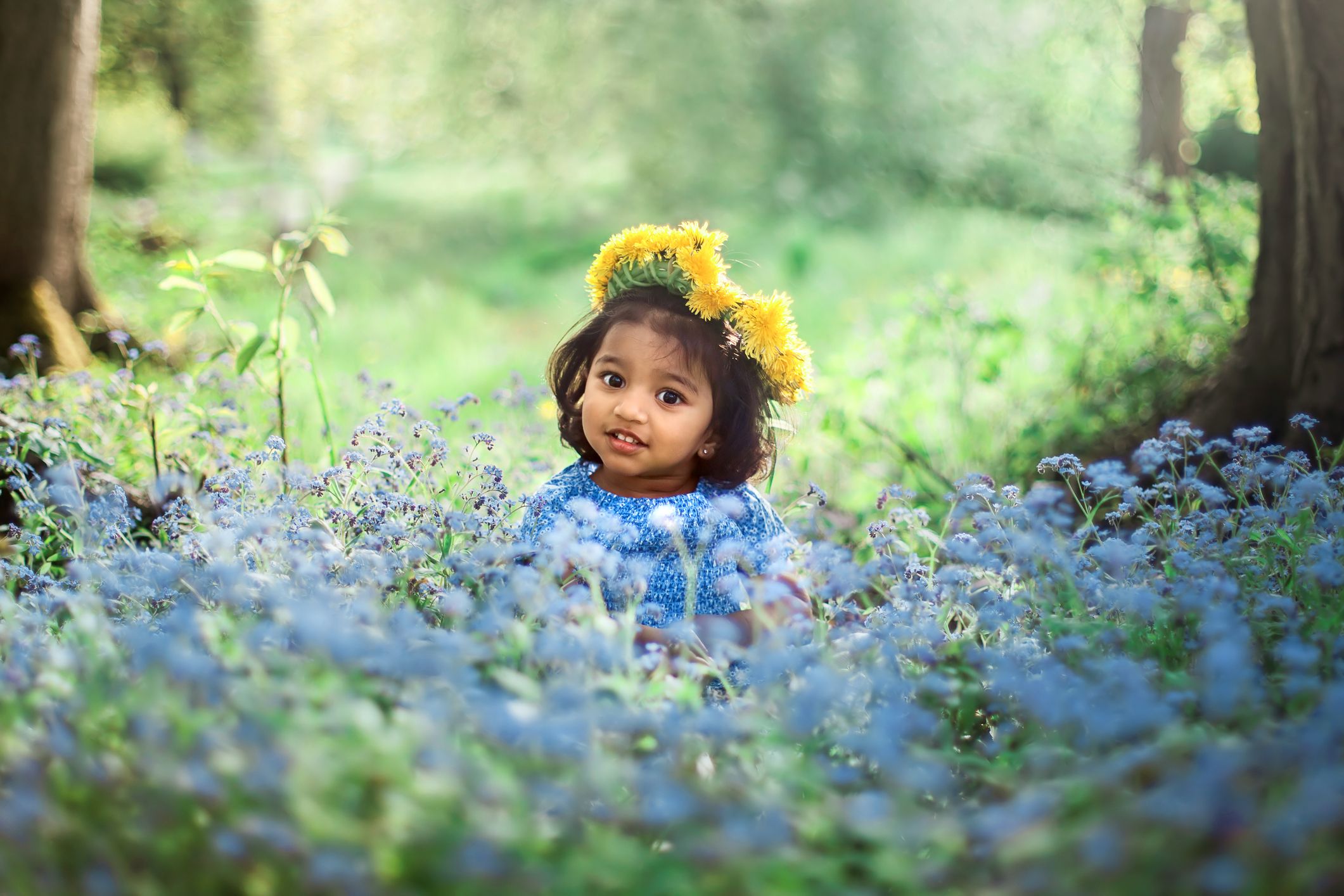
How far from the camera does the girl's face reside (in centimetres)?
279

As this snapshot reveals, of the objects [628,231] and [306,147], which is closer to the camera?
[628,231]

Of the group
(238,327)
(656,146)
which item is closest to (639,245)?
(238,327)

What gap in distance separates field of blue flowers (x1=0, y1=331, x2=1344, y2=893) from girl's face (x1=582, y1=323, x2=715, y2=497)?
341 millimetres

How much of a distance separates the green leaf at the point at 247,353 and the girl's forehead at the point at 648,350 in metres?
1.11

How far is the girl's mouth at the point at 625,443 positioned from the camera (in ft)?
9.19

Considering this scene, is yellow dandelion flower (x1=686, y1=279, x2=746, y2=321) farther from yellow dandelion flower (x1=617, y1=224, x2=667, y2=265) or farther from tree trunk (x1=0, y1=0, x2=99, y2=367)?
tree trunk (x1=0, y1=0, x2=99, y2=367)

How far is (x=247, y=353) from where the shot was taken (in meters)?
3.19

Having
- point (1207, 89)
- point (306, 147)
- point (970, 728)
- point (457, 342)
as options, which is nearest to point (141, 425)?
point (970, 728)

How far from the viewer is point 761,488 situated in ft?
13.7

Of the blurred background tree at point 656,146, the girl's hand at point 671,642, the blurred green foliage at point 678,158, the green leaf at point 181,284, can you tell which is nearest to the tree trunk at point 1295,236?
the blurred green foliage at point 678,158

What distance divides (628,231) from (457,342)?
4.60 metres

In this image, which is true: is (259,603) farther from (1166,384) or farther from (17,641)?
(1166,384)

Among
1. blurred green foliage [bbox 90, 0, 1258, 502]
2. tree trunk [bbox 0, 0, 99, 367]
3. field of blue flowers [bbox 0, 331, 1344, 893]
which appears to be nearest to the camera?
field of blue flowers [bbox 0, 331, 1344, 893]

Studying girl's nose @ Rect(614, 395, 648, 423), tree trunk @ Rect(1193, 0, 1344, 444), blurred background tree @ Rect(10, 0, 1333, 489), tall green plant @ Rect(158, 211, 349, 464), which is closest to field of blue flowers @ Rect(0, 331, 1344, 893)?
girl's nose @ Rect(614, 395, 648, 423)
